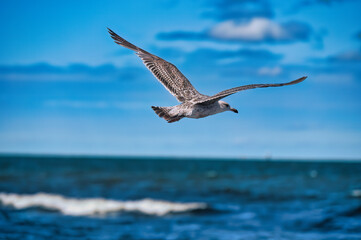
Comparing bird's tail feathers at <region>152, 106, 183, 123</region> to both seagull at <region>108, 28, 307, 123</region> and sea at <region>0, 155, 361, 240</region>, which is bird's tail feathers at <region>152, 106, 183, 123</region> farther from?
sea at <region>0, 155, 361, 240</region>

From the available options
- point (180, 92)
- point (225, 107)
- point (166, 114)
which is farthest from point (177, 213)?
point (166, 114)

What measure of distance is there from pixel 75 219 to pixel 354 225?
8.20 meters

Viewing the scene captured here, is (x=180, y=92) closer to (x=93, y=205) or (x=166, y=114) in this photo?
(x=166, y=114)

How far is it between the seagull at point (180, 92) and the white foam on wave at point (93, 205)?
9.71m

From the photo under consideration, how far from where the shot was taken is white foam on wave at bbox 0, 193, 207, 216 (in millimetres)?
16125

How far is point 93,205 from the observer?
17141 mm

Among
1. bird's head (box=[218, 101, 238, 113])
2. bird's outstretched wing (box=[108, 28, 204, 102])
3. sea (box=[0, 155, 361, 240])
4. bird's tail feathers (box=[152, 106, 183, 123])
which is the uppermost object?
bird's outstretched wing (box=[108, 28, 204, 102])

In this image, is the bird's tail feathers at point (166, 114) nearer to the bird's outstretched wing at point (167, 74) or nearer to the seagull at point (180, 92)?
the seagull at point (180, 92)

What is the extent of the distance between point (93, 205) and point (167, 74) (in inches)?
459

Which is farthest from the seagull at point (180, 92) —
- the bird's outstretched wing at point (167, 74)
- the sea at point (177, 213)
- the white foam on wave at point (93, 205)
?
the white foam on wave at point (93, 205)

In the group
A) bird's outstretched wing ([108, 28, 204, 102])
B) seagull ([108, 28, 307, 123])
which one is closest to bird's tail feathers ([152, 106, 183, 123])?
seagull ([108, 28, 307, 123])

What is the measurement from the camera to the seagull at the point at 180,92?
15.7 ft

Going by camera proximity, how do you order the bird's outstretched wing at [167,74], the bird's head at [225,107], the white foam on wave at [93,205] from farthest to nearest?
1. the white foam on wave at [93,205]
2. the bird's outstretched wing at [167,74]
3. the bird's head at [225,107]

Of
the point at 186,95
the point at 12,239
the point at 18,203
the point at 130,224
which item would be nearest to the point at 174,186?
the point at 18,203
